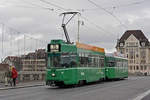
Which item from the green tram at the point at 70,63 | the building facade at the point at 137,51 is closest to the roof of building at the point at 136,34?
the building facade at the point at 137,51

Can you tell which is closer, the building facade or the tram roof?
the tram roof

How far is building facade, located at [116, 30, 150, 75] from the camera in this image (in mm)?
128500

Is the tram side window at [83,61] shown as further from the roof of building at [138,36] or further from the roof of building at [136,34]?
the roof of building at [136,34]

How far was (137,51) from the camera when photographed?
A: 12988cm

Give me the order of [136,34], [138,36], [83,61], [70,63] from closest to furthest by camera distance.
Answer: [70,63]
[83,61]
[138,36]
[136,34]

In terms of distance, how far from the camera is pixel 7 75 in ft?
87.7

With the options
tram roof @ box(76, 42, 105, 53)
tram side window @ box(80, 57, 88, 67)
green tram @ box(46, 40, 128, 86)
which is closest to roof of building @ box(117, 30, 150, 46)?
tram roof @ box(76, 42, 105, 53)

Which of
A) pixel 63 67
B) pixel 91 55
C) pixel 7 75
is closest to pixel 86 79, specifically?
pixel 91 55

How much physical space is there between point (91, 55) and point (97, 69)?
7.46 ft

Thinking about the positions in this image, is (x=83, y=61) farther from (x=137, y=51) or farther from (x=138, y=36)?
(x=138, y=36)

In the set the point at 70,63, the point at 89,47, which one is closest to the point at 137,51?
the point at 89,47

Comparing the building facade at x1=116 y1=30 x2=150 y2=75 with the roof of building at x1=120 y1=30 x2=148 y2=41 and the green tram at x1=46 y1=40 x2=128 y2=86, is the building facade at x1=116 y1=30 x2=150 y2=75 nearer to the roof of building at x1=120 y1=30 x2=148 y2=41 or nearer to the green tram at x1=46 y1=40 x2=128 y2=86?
the roof of building at x1=120 y1=30 x2=148 y2=41

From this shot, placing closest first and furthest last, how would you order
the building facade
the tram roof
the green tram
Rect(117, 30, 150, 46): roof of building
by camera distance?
the green tram < the tram roof < the building facade < Rect(117, 30, 150, 46): roof of building

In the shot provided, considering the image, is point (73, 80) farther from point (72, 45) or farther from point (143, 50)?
point (143, 50)
